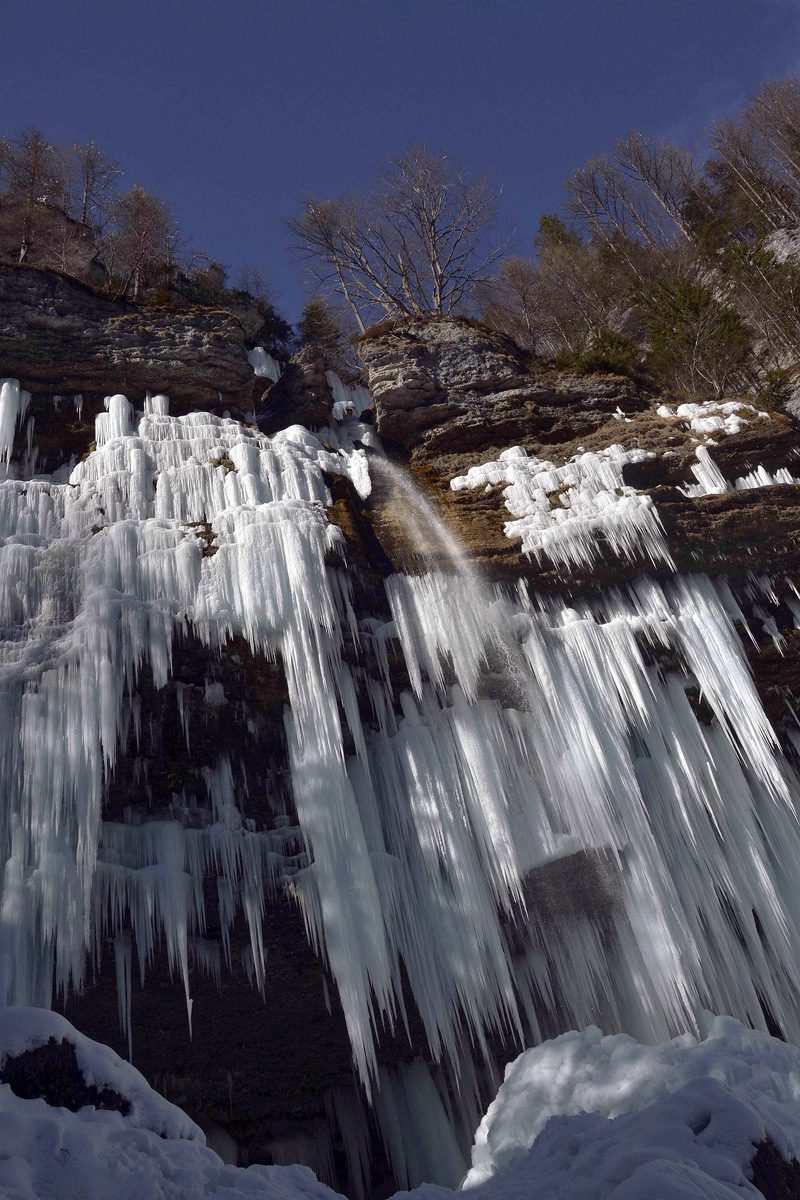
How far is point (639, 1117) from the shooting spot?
13.0ft

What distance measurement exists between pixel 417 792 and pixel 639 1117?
12.7 feet

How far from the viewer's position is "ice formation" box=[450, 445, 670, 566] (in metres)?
8.84

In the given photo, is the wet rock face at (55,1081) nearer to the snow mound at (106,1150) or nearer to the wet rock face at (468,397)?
the snow mound at (106,1150)

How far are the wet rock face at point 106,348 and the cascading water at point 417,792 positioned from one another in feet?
9.19

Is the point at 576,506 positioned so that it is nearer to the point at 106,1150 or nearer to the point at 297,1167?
the point at 297,1167

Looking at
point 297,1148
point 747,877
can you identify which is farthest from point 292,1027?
point 747,877

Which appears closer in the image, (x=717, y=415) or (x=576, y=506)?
(x=576, y=506)

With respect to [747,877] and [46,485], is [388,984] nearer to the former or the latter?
[747,877]

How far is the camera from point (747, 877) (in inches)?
297

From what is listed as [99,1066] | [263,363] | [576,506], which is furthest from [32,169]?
[99,1066]

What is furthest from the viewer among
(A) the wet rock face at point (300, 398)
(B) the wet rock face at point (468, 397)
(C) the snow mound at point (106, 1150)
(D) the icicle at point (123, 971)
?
(A) the wet rock face at point (300, 398)

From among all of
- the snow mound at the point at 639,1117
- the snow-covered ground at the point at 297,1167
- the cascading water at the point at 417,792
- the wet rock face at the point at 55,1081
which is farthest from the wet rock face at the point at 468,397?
the wet rock face at the point at 55,1081

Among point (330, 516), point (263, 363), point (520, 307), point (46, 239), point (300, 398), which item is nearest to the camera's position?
point (330, 516)

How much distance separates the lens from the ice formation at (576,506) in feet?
29.0
